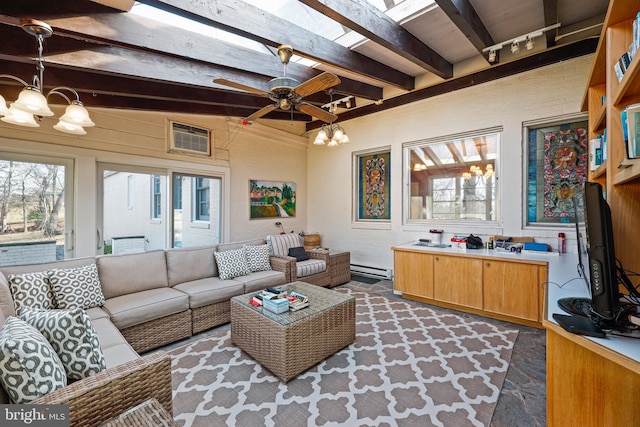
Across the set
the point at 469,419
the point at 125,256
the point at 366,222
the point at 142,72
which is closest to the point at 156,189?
the point at 125,256

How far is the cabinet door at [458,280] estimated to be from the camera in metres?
Answer: 3.33

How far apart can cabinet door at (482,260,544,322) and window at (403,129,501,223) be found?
1.00m

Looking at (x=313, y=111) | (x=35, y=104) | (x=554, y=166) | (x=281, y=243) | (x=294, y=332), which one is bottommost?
(x=294, y=332)

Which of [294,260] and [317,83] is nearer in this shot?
[317,83]

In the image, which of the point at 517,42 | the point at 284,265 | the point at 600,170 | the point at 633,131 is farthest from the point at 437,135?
the point at 633,131

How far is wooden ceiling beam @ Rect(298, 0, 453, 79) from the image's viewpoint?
2209 mm

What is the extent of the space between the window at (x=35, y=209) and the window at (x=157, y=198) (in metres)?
0.94

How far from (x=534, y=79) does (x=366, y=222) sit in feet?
10.5

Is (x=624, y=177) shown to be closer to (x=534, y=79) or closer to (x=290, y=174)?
(x=534, y=79)

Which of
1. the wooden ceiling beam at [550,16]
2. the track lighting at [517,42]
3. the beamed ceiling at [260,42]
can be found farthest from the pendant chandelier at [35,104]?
the track lighting at [517,42]

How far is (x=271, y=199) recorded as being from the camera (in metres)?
5.52

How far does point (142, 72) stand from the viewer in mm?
2727

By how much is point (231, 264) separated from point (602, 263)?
3355 mm

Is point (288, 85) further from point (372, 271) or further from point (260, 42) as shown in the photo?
point (372, 271)
